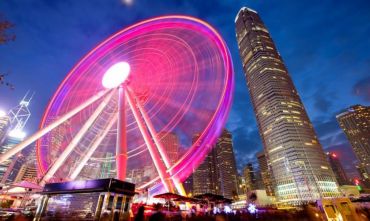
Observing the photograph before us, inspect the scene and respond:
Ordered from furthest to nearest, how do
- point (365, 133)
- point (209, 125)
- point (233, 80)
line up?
point (365, 133) → point (233, 80) → point (209, 125)

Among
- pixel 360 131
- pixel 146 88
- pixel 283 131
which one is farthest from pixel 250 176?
Result: pixel 146 88

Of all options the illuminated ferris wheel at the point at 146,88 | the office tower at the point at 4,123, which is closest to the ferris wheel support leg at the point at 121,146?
the illuminated ferris wheel at the point at 146,88

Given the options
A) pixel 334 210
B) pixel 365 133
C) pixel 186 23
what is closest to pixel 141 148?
pixel 186 23

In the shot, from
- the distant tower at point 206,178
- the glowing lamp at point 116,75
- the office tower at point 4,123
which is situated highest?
the office tower at point 4,123

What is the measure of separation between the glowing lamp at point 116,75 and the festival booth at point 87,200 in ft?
34.1

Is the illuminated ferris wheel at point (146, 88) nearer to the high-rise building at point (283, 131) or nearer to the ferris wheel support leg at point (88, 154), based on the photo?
the ferris wheel support leg at point (88, 154)

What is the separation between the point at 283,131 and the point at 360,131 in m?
85.0

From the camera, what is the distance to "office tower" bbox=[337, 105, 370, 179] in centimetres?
14400

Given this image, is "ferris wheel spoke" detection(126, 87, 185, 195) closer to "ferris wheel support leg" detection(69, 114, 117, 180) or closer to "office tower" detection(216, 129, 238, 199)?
"ferris wheel support leg" detection(69, 114, 117, 180)

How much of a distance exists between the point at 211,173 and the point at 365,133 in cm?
10521

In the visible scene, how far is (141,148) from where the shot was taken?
23.7 meters

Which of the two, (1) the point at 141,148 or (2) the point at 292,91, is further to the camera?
(2) the point at 292,91

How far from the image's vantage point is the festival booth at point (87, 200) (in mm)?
12031

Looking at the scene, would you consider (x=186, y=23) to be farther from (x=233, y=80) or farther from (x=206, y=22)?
(x=233, y=80)
